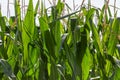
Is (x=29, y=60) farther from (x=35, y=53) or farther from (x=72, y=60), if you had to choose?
(x=72, y=60)

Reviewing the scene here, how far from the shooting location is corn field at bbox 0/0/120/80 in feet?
5.28

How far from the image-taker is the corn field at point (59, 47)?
1608 millimetres

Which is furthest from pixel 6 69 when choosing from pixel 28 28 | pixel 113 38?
pixel 113 38

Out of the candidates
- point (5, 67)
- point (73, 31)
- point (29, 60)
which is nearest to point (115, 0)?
point (73, 31)

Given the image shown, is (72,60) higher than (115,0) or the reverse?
the reverse

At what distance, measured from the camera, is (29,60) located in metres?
1.73

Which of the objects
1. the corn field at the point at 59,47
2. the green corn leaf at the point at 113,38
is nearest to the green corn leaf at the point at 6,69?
the corn field at the point at 59,47

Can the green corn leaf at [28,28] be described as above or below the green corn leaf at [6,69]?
above

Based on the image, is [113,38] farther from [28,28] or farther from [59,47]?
[28,28]

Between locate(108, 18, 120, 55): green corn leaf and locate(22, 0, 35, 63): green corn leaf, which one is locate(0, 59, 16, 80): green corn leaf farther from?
locate(108, 18, 120, 55): green corn leaf

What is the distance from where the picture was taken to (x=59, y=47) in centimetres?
163

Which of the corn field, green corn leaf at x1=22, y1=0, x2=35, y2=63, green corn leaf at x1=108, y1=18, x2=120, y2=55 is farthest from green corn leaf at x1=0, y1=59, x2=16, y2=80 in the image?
green corn leaf at x1=108, y1=18, x2=120, y2=55

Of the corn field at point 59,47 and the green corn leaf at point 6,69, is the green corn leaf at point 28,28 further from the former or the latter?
the green corn leaf at point 6,69

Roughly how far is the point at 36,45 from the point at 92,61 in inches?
13.7
